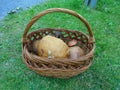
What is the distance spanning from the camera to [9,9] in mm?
2945

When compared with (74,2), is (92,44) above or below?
below

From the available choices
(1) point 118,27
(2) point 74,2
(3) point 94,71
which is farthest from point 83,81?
(2) point 74,2

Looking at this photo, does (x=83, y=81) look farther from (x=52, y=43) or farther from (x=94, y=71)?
(x=52, y=43)

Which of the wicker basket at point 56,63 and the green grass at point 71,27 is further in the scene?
the green grass at point 71,27

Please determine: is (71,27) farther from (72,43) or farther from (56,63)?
(56,63)

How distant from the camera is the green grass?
77.3 inches

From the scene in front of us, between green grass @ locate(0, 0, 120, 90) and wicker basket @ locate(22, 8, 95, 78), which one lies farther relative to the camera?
green grass @ locate(0, 0, 120, 90)

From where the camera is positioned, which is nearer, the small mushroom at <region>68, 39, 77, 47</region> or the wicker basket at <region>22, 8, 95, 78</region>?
the wicker basket at <region>22, 8, 95, 78</region>

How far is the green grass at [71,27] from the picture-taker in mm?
1964

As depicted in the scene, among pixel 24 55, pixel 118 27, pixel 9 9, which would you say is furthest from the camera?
pixel 9 9

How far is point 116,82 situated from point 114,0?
1525mm

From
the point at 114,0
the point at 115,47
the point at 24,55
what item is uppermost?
the point at 114,0

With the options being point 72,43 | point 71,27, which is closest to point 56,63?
point 72,43

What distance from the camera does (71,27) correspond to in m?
2.64
